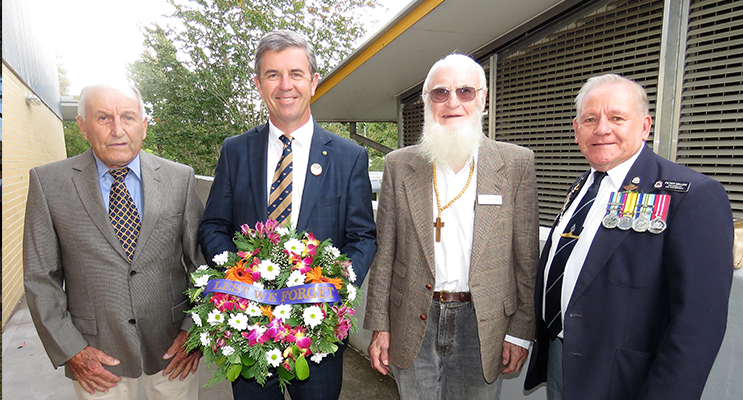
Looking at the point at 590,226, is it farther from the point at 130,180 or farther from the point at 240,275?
the point at 130,180

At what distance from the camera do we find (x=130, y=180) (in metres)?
2.32

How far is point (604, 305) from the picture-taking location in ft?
5.61

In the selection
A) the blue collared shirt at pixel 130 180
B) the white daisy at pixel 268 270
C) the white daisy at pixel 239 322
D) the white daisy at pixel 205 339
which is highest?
the blue collared shirt at pixel 130 180

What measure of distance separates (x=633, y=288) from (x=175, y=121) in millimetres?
14901

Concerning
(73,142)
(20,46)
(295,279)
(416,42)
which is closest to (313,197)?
(295,279)

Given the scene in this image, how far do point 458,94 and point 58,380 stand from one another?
483 centimetres

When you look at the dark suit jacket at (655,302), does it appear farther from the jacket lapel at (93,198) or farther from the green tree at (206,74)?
the green tree at (206,74)

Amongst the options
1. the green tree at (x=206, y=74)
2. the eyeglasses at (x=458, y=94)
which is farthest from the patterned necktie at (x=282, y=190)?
the green tree at (x=206, y=74)

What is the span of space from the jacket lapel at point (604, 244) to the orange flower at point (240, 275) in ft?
4.58

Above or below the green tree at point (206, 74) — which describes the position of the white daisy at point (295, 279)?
below

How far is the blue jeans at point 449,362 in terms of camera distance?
2.19 metres

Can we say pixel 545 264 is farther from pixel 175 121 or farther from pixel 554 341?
pixel 175 121

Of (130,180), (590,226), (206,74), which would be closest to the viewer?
(590,226)

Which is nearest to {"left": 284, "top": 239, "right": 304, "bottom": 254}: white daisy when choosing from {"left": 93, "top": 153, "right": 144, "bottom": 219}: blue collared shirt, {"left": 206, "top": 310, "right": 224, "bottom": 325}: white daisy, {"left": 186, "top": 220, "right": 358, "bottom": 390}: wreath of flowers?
{"left": 186, "top": 220, "right": 358, "bottom": 390}: wreath of flowers
